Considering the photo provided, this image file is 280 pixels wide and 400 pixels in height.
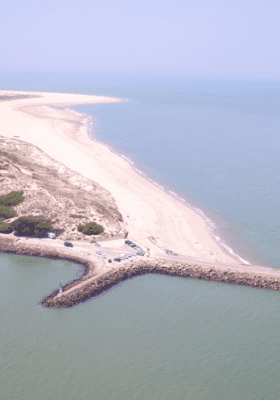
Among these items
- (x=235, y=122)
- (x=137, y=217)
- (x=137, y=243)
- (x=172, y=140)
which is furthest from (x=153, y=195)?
(x=235, y=122)

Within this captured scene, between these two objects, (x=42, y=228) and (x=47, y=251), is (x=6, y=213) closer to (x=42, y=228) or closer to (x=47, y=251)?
(x=42, y=228)

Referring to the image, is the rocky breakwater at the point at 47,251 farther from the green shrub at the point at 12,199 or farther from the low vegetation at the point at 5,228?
the green shrub at the point at 12,199

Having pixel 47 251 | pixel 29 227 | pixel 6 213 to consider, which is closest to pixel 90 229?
pixel 47 251

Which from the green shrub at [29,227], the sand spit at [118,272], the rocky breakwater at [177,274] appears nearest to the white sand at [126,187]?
the rocky breakwater at [177,274]

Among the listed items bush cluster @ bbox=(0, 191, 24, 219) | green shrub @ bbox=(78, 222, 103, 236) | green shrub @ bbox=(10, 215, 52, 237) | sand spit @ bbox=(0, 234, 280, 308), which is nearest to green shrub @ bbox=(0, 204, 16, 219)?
bush cluster @ bbox=(0, 191, 24, 219)

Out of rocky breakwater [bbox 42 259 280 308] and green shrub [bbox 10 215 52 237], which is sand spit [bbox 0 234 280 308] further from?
green shrub [bbox 10 215 52 237]
